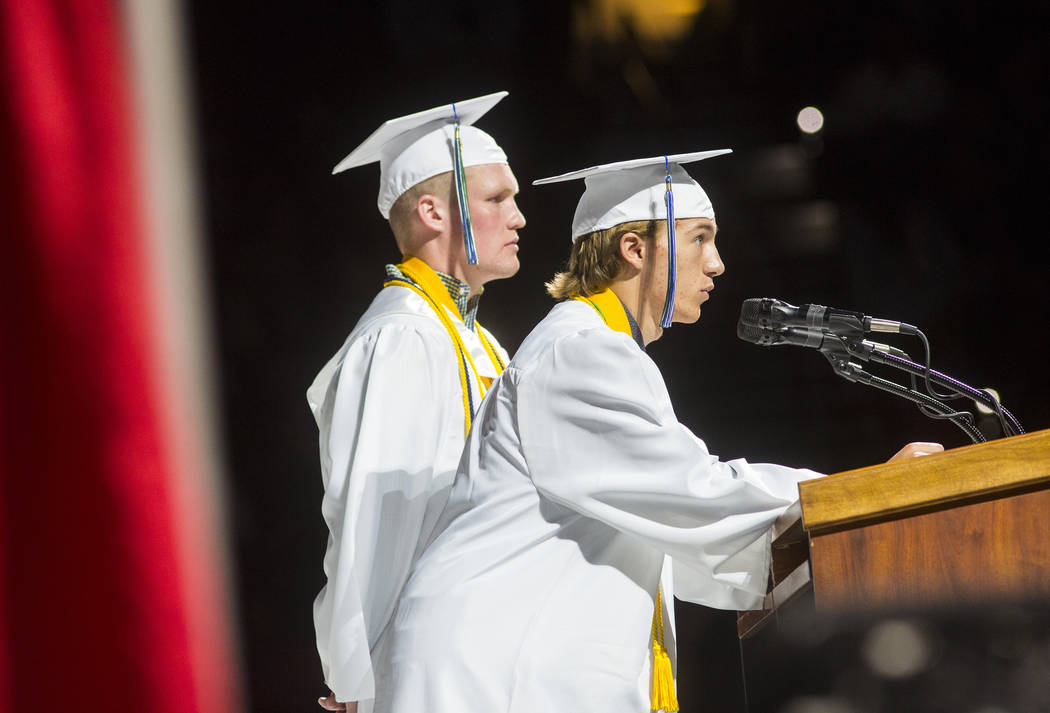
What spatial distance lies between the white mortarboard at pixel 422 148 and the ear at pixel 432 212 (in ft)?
0.21

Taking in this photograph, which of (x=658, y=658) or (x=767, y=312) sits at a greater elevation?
(x=767, y=312)

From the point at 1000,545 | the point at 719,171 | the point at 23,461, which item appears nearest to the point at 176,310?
the point at 23,461

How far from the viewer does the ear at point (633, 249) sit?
91.4 inches

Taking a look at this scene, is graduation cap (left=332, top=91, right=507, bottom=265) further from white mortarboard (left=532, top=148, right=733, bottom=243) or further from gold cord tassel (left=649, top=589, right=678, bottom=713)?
gold cord tassel (left=649, top=589, right=678, bottom=713)

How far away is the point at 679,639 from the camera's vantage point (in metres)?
3.86

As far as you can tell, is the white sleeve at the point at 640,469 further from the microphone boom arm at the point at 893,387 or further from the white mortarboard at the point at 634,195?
the white mortarboard at the point at 634,195

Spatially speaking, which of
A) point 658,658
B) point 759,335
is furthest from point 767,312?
point 658,658

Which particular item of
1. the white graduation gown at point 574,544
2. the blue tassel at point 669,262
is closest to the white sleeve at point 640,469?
the white graduation gown at point 574,544

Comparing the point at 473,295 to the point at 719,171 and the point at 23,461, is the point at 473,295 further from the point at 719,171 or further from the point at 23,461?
the point at 23,461

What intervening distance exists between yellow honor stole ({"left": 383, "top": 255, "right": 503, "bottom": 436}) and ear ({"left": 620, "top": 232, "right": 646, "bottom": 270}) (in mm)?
632

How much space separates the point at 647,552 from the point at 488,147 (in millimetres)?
1588

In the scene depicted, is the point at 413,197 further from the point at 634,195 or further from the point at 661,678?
the point at 661,678

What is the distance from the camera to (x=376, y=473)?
253cm

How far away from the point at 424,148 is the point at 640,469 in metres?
1.66
